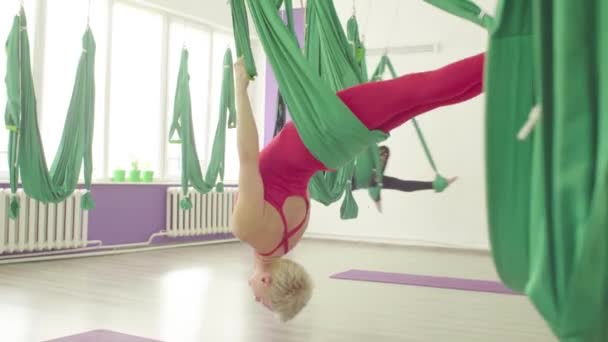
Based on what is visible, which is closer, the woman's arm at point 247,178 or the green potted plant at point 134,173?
the woman's arm at point 247,178

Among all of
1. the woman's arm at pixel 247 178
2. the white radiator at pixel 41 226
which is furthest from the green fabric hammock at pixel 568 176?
the white radiator at pixel 41 226

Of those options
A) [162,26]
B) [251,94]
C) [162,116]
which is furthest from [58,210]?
[251,94]

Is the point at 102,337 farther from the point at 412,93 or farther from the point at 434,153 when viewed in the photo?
the point at 434,153

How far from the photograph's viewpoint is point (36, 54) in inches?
185

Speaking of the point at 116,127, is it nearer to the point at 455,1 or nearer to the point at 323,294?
the point at 323,294

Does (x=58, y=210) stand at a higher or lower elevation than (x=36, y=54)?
lower

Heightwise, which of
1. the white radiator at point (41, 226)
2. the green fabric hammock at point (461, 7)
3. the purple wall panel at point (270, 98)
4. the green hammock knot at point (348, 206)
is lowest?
the white radiator at point (41, 226)

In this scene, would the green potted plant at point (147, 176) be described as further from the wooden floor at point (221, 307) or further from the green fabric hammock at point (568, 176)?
the green fabric hammock at point (568, 176)

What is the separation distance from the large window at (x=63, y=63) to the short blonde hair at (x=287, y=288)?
3425 millimetres

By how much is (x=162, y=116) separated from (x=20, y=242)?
196 centimetres

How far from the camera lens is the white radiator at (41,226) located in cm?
437

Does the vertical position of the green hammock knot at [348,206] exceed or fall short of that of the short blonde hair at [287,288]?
it exceeds it

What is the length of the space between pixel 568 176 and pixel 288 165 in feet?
4.66

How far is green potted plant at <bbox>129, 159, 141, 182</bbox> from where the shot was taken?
5.48m
